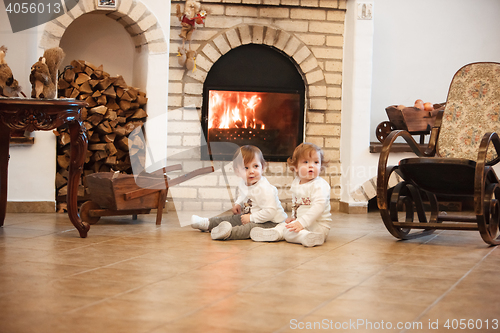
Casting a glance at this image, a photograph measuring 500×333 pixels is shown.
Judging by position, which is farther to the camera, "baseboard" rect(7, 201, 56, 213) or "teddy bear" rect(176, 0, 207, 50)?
"teddy bear" rect(176, 0, 207, 50)

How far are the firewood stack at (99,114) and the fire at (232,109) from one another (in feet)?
2.27


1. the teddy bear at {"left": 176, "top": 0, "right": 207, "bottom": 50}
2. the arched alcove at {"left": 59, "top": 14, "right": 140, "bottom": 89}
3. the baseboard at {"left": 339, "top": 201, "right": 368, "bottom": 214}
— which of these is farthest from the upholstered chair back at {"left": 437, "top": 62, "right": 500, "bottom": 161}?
the arched alcove at {"left": 59, "top": 14, "right": 140, "bottom": 89}

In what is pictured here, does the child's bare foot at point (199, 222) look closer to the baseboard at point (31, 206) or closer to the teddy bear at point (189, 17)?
the baseboard at point (31, 206)

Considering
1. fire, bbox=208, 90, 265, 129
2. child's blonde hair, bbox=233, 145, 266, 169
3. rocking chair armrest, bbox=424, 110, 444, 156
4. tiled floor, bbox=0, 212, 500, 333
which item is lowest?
tiled floor, bbox=0, 212, 500, 333

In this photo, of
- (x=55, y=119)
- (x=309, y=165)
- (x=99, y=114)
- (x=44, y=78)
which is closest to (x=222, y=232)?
(x=309, y=165)

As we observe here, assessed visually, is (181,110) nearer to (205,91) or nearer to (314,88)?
(205,91)

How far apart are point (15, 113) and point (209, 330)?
2.03 meters

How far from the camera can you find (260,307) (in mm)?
1804

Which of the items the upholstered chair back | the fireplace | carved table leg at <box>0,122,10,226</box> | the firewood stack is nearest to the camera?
carved table leg at <box>0,122,10,226</box>

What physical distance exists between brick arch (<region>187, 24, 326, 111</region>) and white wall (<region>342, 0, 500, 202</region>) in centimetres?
95

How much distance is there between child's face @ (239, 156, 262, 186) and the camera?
3318 millimetres

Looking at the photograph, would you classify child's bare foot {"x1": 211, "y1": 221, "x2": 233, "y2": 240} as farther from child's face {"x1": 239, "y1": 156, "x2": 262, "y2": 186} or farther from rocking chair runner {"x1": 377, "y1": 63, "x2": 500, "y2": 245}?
rocking chair runner {"x1": 377, "y1": 63, "x2": 500, "y2": 245}

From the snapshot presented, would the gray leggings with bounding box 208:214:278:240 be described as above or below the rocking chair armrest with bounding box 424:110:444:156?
below

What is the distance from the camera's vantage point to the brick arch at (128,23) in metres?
4.39
